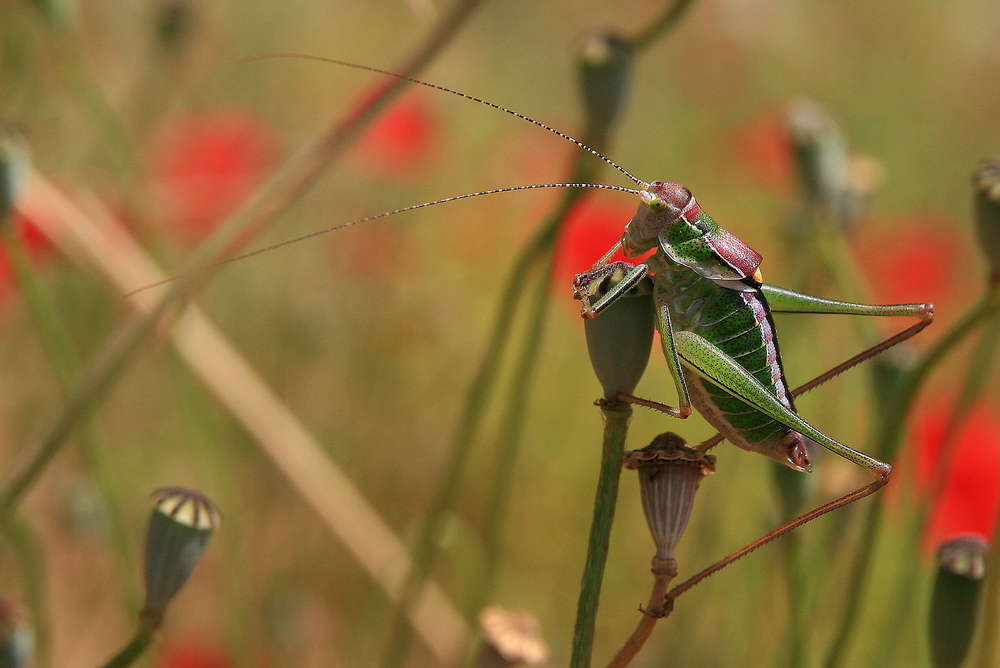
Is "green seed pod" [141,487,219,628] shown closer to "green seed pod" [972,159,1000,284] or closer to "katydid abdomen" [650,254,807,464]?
"katydid abdomen" [650,254,807,464]

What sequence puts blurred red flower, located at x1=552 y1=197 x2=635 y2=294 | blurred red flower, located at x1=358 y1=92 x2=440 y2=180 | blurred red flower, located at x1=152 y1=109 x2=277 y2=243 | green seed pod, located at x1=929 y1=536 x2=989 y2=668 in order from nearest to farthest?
1. green seed pod, located at x1=929 y1=536 x2=989 y2=668
2. blurred red flower, located at x1=552 y1=197 x2=635 y2=294
3. blurred red flower, located at x1=152 y1=109 x2=277 y2=243
4. blurred red flower, located at x1=358 y1=92 x2=440 y2=180

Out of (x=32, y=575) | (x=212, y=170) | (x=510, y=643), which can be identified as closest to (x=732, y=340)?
(x=510, y=643)

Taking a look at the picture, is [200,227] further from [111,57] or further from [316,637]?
[111,57]

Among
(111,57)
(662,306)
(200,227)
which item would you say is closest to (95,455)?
(662,306)

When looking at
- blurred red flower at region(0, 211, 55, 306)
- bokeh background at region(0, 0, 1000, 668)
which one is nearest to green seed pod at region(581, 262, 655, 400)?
bokeh background at region(0, 0, 1000, 668)

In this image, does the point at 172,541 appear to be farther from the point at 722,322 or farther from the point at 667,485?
Answer: the point at 722,322

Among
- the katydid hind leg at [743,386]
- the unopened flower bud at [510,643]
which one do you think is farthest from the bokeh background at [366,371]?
the unopened flower bud at [510,643]
